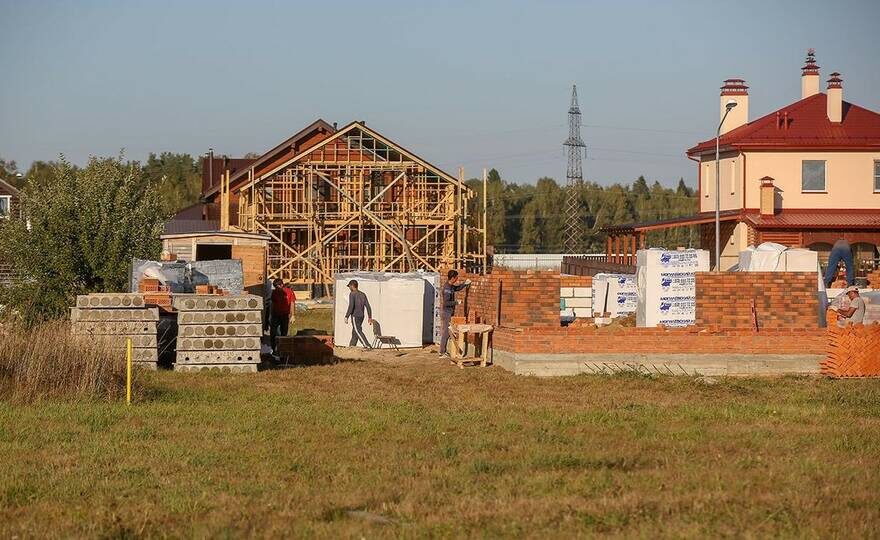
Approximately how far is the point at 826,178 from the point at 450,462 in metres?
42.6

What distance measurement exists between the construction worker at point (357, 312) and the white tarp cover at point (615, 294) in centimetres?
549

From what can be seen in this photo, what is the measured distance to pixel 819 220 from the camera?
162 feet

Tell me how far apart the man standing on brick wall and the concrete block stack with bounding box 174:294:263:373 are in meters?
4.32

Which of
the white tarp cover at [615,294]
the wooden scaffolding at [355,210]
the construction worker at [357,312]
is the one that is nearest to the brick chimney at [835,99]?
the wooden scaffolding at [355,210]

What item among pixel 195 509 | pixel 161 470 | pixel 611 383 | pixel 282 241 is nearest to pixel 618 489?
pixel 195 509

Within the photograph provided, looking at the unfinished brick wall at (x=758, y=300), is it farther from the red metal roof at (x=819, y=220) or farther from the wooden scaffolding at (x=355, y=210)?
the wooden scaffolding at (x=355, y=210)

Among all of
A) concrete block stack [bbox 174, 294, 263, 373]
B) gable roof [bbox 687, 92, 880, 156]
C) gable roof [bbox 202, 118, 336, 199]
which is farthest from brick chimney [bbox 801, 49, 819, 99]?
concrete block stack [bbox 174, 294, 263, 373]

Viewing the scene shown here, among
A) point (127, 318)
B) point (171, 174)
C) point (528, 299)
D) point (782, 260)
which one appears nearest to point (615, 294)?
point (782, 260)

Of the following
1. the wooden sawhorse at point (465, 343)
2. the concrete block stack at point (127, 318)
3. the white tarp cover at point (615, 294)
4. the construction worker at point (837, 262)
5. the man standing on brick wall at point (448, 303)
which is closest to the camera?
the concrete block stack at point (127, 318)

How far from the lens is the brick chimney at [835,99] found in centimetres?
5262

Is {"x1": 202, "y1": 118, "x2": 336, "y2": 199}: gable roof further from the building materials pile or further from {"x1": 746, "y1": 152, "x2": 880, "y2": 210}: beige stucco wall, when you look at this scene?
the building materials pile

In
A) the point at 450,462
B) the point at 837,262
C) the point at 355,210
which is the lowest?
the point at 450,462

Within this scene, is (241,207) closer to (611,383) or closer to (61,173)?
(61,173)

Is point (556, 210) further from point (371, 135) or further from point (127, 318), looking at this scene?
point (127, 318)
